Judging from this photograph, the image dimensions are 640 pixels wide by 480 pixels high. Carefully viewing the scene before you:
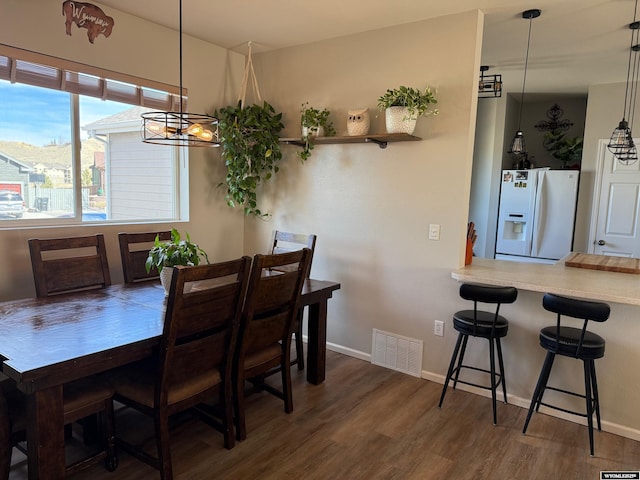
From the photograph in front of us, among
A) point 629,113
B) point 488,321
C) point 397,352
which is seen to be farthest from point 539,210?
point 488,321

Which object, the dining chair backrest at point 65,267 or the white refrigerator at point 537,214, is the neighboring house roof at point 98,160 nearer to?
the dining chair backrest at point 65,267

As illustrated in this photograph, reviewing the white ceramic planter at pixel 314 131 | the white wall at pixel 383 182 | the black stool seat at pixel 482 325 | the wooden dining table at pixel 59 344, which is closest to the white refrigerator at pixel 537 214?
the white wall at pixel 383 182

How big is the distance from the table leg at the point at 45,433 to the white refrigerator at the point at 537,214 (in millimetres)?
5151

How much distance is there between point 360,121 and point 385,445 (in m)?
2.25

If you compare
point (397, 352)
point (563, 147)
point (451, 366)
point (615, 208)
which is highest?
point (563, 147)

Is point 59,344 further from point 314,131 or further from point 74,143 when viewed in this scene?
point 314,131

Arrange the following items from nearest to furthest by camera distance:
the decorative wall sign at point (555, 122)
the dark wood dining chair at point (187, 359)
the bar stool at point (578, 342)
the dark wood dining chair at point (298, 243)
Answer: the dark wood dining chair at point (187, 359) < the bar stool at point (578, 342) < the dark wood dining chair at point (298, 243) < the decorative wall sign at point (555, 122)

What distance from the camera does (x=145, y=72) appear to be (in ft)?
11.0

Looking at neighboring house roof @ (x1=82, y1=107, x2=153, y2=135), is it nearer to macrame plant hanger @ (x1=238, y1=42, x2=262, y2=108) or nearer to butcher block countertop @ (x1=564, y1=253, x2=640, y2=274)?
macrame plant hanger @ (x1=238, y1=42, x2=262, y2=108)

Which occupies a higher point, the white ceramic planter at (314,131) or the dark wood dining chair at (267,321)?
the white ceramic planter at (314,131)

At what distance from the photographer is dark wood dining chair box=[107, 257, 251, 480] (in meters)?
1.88

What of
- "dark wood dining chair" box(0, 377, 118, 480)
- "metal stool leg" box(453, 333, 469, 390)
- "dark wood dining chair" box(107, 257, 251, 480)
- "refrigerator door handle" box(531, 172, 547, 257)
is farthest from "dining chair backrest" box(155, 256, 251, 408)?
"refrigerator door handle" box(531, 172, 547, 257)

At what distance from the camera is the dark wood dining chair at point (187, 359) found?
6.18 ft

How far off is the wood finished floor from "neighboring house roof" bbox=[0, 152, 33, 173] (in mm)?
1731
